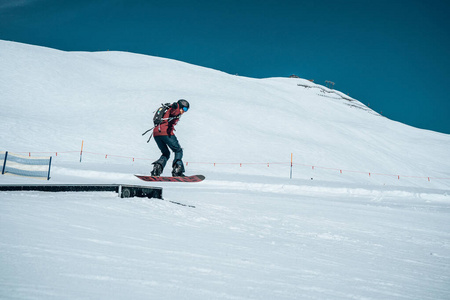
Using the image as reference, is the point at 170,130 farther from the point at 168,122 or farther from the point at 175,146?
the point at 175,146

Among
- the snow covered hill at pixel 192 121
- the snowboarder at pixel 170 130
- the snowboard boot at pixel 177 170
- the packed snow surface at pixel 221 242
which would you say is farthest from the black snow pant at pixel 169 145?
the snow covered hill at pixel 192 121

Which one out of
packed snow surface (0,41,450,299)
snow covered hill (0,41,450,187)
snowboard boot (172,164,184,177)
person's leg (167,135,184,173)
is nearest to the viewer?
packed snow surface (0,41,450,299)

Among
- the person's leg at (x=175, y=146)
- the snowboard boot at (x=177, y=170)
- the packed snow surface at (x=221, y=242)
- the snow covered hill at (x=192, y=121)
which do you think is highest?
the snow covered hill at (x=192, y=121)

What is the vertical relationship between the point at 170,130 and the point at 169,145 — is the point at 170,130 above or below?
above

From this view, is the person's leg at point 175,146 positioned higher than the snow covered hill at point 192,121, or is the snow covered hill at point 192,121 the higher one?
the snow covered hill at point 192,121

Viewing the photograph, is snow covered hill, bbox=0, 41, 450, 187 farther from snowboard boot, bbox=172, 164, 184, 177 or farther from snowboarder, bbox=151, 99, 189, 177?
snowboarder, bbox=151, 99, 189, 177

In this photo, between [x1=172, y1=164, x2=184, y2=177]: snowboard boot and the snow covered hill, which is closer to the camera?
[x1=172, y1=164, x2=184, y2=177]: snowboard boot

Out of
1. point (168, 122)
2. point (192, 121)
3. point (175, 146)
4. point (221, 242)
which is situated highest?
point (192, 121)

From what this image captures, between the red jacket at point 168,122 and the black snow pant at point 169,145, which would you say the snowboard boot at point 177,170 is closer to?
the black snow pant at point 169,145

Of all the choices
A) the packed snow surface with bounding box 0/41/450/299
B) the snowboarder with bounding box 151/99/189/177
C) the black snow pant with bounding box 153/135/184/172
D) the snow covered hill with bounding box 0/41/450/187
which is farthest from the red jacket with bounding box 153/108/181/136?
the snow covered hill with bounding box 0/41/450/187

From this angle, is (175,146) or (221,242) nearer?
(221,242)

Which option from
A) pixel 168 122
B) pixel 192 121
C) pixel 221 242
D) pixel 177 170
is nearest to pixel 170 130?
pixel 168 122

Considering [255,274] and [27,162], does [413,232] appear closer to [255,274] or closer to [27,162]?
[255,274]

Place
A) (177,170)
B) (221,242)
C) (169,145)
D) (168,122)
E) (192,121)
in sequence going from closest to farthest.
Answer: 1. (221,242)
2. (168,122)
3. (169,145)
4. (177,170)
5. (192,121)
